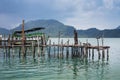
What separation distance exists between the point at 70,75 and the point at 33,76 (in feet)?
19.2

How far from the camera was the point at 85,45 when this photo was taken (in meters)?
67.0

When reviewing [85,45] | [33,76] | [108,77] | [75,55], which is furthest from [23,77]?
[75,55]

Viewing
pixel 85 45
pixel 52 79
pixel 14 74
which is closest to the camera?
pixel 52 79

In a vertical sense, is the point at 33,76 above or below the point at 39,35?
below

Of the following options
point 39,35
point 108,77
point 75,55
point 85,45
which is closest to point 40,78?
point 108,77

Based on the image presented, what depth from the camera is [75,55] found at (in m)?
74.0

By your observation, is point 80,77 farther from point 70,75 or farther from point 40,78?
point 40,78

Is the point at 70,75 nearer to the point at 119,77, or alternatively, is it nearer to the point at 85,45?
the point at 119,77

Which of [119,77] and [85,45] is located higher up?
[85,45]

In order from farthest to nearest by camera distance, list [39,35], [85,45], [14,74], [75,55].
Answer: [39,35] → [75,55] → [85,45] → [14,74]

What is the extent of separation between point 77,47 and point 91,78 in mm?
28340

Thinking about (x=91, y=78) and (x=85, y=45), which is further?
(x=85, y=45)

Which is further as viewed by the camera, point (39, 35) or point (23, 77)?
point (39, 35)

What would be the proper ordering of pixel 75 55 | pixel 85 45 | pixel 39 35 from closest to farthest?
pixel 85 45 < pixel 75 55 < pixel 39 35
